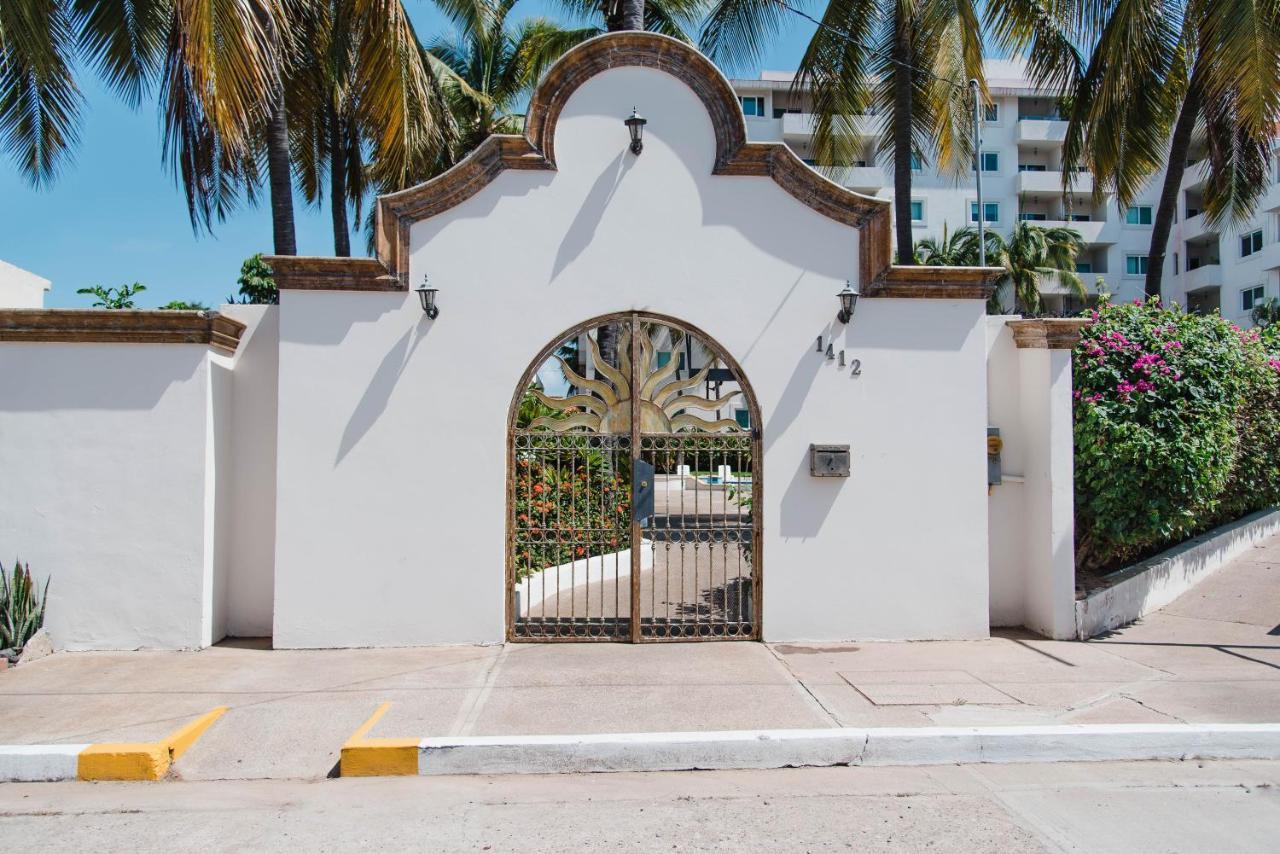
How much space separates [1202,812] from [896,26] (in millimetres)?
11965

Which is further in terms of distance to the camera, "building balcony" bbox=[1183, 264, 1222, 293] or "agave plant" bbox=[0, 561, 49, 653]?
"building balcony" bbox=[1183, 264, 1222, 293]

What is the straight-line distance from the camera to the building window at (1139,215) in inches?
1592

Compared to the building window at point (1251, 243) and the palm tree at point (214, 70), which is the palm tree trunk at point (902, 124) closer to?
the palm tree at point (214, 70)

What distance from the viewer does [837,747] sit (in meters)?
5.33

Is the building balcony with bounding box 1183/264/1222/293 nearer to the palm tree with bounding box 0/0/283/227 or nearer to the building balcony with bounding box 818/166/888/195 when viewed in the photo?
the building balcony with bounding box 818/166/888/195

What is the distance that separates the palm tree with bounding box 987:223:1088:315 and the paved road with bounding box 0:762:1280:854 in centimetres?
3214

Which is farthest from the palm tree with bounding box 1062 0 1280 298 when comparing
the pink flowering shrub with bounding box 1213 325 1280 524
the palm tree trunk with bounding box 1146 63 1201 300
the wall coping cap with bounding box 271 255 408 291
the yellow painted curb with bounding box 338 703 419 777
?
the yellow painted curb with bounding box 338 703 419 777

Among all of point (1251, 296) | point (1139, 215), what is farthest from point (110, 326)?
point (1139, 215)

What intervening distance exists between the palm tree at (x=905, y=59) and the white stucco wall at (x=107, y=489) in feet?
34.3

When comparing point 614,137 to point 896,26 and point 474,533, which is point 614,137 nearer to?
point 474,533

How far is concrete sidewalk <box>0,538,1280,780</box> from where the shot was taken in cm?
561

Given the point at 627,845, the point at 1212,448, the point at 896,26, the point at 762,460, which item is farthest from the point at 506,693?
the point at 896,26

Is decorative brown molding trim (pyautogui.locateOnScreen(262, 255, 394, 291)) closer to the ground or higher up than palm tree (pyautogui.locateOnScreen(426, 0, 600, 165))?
closer to the ground

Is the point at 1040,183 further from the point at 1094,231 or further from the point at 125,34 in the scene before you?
the point at 125,34
